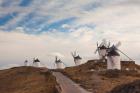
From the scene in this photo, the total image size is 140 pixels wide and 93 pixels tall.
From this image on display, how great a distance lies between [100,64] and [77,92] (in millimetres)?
73682

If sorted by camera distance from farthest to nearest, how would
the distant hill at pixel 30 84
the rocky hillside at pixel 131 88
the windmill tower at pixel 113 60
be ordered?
the windmill tower at pixel 113 60, the distant hill at pixel 30 84, the rocky hillside at pixel 131 88

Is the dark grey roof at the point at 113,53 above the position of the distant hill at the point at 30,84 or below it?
above

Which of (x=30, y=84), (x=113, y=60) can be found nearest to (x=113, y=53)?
(x=113, y=60)

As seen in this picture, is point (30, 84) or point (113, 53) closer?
point (30, 84)

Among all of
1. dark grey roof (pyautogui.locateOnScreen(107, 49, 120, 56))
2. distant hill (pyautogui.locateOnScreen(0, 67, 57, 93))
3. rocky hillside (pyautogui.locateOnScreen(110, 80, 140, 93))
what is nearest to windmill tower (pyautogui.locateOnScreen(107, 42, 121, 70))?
dark grey roof (pyautogui.locateOnScreen(107, 49, 120, 56))

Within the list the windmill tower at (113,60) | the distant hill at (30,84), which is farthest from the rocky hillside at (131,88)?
the windmill tower at (113,60)

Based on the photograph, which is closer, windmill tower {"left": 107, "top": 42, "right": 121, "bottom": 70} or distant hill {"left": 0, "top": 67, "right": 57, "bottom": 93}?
distant hill {"left": 0, "top": 67, "right": 57, "bottom": 93}

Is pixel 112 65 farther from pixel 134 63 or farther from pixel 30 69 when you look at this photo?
pixel 30 69

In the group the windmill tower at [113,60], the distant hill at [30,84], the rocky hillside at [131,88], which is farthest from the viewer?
the windmill tower at [113,60]

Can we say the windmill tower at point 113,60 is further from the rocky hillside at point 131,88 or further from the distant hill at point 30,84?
the rocky hillside at point 131,88

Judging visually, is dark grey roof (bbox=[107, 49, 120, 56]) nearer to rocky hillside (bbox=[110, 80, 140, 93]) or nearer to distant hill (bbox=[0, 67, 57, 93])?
distant hill (bbox=[0, 67, 57, 93])

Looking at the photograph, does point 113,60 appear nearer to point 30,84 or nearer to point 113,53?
point 113,53

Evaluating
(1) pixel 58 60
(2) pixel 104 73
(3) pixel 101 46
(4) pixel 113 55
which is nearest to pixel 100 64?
(3) pixel 101 46

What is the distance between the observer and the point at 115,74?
3607 inches
